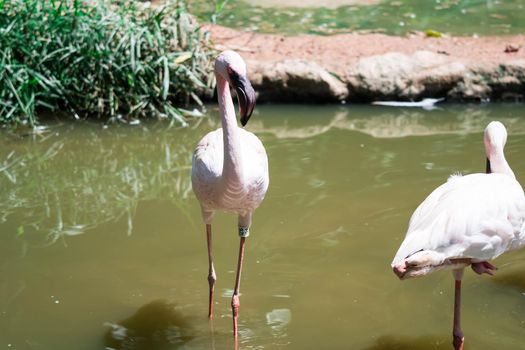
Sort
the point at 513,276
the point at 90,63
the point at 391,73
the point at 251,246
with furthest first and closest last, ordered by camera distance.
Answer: the point at 391,73 < the point at 90,63 < the point at 251,246 < the point at 513,276

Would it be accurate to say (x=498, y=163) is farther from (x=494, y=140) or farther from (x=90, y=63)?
(x=90, y=63)

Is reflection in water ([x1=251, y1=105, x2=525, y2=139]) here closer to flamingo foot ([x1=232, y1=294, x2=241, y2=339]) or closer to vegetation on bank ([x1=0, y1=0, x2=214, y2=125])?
vegetation on bank ([x1=0, y1=0, x2=214, y2=125])

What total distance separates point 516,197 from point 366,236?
137 cm

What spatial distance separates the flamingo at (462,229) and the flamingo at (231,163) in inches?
30.5

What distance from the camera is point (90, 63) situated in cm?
734

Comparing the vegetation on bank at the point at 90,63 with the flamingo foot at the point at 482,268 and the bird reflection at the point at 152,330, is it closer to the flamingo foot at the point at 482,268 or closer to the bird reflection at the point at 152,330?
the bird reflection at the point at 152,330

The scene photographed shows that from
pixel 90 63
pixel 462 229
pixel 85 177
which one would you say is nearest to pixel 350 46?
pixel 90 63

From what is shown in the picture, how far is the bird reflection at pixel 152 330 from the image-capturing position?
151 inches

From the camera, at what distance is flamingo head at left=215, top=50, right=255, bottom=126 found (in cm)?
342

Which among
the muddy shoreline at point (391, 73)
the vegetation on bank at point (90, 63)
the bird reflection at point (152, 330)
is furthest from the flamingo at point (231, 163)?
the muddy shoreline at point (391, 73)

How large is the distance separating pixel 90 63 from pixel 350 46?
2.80 metres

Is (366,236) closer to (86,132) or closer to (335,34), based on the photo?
(86,132)

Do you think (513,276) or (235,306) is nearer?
(235,306)

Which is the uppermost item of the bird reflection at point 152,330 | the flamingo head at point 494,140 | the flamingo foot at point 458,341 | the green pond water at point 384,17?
the flamingo head at point 494,140
